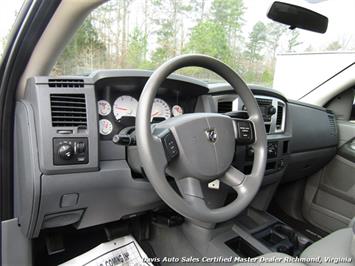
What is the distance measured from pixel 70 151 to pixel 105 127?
0.66ft

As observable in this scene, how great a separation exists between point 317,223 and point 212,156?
1.48 metres

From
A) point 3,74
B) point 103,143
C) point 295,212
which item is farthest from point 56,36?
point 295,212

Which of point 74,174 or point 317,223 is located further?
point 317,223

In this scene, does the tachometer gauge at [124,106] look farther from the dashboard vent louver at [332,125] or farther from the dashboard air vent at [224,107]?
the dashboard vent louver at [332,125]

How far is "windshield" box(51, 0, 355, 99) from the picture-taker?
1.02 meters

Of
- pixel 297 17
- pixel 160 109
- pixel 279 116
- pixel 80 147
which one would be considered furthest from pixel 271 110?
pixel 80 147

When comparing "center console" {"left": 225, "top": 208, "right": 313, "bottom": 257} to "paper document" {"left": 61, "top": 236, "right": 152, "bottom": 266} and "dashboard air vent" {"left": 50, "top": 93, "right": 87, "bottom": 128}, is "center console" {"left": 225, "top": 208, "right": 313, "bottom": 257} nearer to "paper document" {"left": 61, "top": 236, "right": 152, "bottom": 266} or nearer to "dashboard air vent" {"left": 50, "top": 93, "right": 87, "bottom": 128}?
"paper document" {"left": 61, "top": 236, "right": 152, "bottom": 266}

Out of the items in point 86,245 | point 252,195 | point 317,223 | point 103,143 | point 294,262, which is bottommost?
point 317,223

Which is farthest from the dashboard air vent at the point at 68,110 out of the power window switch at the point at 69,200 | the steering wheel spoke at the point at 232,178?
the steering wheel spoke at the point at 232,178

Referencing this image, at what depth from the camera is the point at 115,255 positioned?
50.7 inches

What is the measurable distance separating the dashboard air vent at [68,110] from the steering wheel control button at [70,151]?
0.05 metres

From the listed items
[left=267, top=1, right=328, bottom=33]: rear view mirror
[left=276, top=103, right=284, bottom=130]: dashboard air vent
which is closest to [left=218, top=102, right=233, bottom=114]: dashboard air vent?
[left=276, top=103, right=284, bottom=130]: dashboard air vent

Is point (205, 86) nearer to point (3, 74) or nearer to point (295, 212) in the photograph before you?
point (3, 74)

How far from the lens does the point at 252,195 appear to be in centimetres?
87
